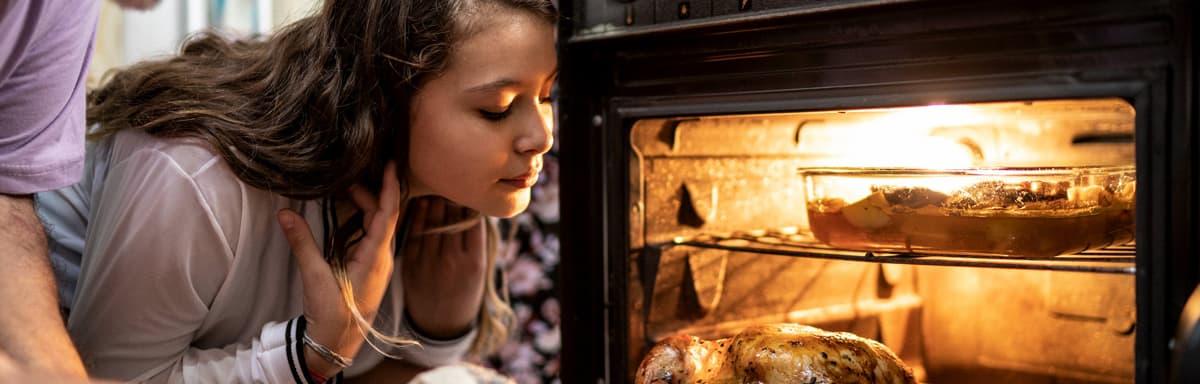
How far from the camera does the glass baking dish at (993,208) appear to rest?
1.01 m

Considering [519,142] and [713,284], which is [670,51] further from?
[713,284]

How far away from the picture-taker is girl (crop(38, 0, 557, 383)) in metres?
1.18

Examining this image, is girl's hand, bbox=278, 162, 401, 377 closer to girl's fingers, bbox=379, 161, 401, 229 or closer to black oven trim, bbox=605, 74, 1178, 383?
girl's fingers, bbox=379, 161, 401, 229

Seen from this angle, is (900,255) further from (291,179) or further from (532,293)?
(532,293)

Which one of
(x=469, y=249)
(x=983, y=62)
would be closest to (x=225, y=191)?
(x=469, y=249)

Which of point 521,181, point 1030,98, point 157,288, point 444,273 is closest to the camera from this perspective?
point 1030,98

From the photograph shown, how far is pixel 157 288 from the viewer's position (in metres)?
1.16

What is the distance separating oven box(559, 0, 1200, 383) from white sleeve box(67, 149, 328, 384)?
0.44 metres

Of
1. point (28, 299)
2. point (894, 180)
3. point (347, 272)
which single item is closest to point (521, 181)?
point (347, 272)

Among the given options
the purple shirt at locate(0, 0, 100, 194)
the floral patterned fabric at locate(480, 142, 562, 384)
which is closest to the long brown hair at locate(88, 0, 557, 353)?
the purple shirt at locate(0, 0, 100, 194)

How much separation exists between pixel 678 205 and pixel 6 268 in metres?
0.81

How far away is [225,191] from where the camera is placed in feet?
3.94

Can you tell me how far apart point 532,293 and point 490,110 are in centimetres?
93

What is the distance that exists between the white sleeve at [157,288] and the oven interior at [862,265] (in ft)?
1.72
